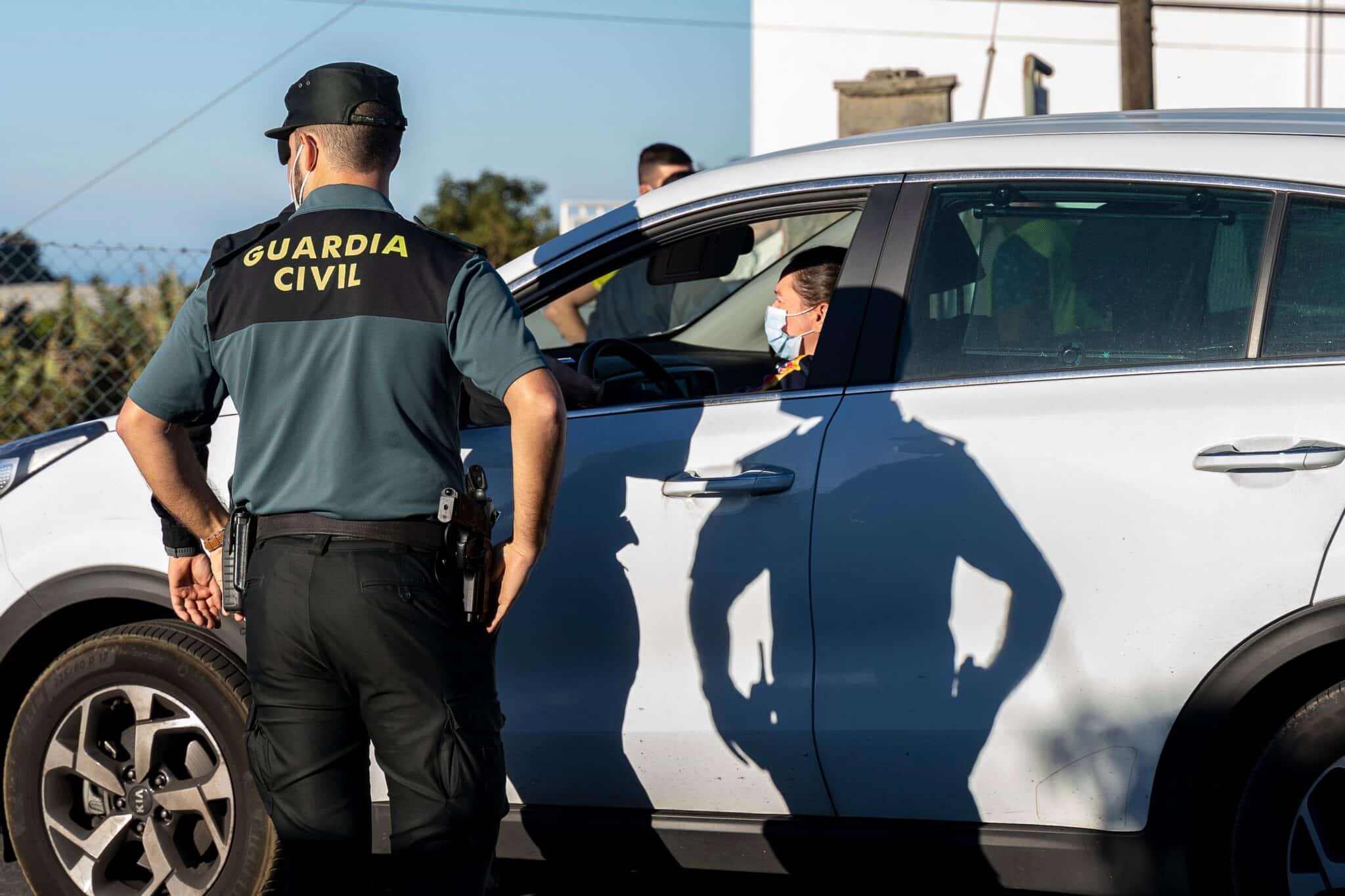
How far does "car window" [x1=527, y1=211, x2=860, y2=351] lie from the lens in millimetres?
5102

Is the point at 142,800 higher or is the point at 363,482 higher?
the point at 363,482

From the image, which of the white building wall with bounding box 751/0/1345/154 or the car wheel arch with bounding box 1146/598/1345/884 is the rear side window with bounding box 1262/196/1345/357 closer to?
the car wheel arch with bounding box 1146/598/1345/884

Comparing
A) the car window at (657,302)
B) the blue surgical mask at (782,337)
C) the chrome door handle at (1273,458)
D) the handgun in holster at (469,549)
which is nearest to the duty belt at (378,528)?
the handgun in holster at (469,549)

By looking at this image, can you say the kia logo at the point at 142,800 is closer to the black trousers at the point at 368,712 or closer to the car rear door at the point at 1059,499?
the black trousers at the point at 368,712

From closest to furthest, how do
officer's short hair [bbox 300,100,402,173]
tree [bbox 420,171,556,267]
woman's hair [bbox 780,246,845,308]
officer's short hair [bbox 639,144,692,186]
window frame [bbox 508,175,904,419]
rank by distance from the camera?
officer's short hair [bbox 300,100,402,173], window frame [bbox 508,175,904,419], woman's hair [bbox 780,246,845,308], officer's short hair [bbox 639,144,692,186], tree [bbox 420,171,556,267]

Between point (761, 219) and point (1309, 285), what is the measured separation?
45.0 inches

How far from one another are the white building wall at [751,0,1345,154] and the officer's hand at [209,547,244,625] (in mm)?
20563

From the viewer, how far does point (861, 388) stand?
3018mm

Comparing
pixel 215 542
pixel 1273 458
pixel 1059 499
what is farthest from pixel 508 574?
pixel 1273 458

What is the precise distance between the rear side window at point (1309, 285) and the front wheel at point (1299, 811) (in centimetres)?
64

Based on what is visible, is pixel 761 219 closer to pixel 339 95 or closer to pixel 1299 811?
pixel 339 95

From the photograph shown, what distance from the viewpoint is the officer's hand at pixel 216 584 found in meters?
2.93

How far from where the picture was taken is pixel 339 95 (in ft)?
8.35

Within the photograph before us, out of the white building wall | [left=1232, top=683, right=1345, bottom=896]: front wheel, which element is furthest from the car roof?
the white building wall
